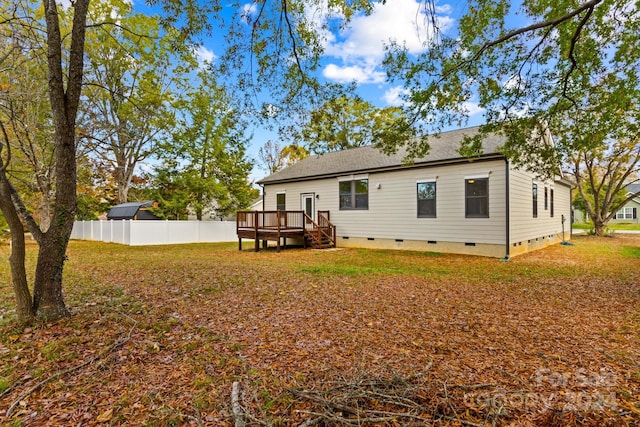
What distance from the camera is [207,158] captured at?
18734mm

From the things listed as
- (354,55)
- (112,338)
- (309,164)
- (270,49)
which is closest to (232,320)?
(112,338)

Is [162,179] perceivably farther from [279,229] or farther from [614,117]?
[614,117]

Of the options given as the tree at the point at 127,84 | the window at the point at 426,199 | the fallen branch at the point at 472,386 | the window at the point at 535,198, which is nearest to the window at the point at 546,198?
the window at the point at 535,198

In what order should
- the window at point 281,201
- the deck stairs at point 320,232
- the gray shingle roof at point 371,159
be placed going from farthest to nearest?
the window at point 281,201
the deck stairs at point 320,232
the gray shingle roof at point 371,159

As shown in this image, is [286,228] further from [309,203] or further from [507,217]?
[507,217]

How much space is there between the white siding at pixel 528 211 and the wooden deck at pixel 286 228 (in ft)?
22.3

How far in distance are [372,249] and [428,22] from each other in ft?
27.8

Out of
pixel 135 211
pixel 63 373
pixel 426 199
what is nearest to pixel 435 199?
pixel 426 199

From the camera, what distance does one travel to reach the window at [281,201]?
16266 millimetres

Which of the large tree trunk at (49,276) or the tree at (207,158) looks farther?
the tree at (207,158)

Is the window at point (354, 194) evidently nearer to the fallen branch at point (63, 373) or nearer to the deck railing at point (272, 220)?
the deck railing at point (272, 220)

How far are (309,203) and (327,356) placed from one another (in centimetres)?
1231

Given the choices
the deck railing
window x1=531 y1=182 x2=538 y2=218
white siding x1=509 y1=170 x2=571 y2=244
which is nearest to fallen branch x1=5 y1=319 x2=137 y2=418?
the deck railing

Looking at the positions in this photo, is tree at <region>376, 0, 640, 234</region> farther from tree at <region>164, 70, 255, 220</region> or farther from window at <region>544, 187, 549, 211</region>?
tree at <region>164, 70, 255, 220</region>
